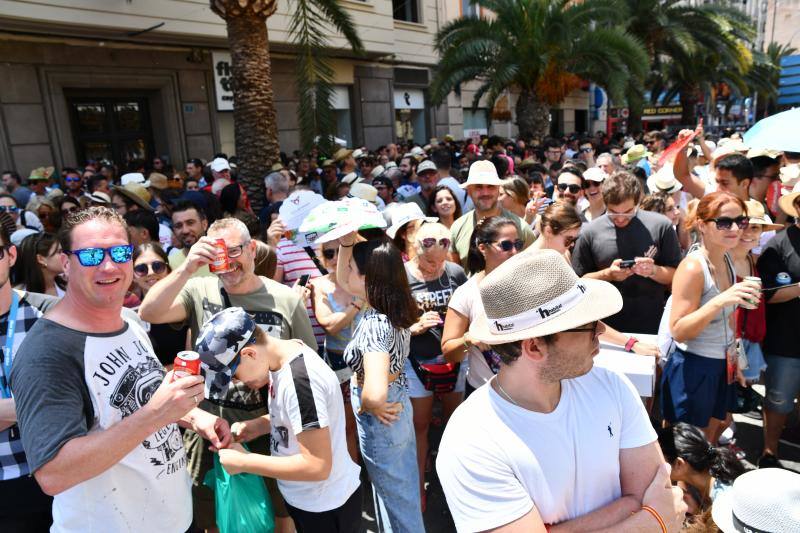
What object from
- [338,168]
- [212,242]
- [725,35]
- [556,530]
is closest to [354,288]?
[212,242]

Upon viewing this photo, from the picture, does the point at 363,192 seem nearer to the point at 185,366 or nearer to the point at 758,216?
the point at 758,216

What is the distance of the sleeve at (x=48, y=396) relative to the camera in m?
1.62

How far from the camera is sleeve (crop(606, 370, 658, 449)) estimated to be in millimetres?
1578

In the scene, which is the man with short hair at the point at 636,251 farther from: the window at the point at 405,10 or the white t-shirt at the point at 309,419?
the window at the point at 405,10

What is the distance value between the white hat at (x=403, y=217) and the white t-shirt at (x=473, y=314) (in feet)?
2.61

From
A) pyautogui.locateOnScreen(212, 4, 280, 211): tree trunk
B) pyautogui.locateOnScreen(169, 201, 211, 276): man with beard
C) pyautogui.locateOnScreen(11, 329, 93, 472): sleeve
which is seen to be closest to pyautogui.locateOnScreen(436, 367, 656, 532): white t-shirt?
pyautogui.locateOnScreen(11, 329, 93, 472): sleeve

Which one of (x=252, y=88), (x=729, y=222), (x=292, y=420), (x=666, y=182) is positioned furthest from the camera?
(x=252, y=88)

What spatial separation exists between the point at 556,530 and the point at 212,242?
1.94 m

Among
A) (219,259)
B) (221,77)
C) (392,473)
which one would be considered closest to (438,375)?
(392,473)

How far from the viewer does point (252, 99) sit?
7.66 meters

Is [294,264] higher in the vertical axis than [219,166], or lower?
lower

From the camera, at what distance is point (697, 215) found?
3217 mm

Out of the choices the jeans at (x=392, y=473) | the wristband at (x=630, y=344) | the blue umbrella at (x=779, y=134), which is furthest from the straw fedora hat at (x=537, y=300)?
the blue umbrella at (x=779, y=134)

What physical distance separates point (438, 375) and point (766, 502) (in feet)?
6.14
